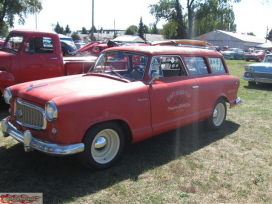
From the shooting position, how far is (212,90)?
5387mm

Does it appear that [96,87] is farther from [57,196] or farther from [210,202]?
[210,202]

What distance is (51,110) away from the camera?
10.8ft

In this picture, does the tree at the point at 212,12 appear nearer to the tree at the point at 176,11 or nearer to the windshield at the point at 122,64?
the tree at the point at 176,11

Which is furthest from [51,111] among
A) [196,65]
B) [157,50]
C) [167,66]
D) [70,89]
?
[196,65]

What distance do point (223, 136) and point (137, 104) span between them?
230 cm

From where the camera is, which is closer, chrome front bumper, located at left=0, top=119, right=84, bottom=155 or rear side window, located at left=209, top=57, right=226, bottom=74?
chrome front bumper, located at left=0, top=119, right=84, bottom=155

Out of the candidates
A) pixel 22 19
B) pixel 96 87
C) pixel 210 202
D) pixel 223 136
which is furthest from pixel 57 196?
pixel 22 19

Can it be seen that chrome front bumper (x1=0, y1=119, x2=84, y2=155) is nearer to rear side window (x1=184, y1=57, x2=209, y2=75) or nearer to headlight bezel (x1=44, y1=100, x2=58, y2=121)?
headlight bezel (x1=44, y1=100, x2=58, y2=121)

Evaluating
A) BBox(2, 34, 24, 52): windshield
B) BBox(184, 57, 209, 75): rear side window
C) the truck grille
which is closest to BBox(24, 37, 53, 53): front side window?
BBox(2, 34, 24, 52): windshield

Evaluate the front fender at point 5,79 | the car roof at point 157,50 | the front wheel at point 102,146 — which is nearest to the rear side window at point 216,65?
the car roof at point 157,50

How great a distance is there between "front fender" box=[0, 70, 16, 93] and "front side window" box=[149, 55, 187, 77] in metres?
3.58

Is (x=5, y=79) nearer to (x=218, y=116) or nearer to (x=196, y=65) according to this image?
(x=196, y=65)

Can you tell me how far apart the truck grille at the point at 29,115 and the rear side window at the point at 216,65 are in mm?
3628

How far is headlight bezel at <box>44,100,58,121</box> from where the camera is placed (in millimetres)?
3258
